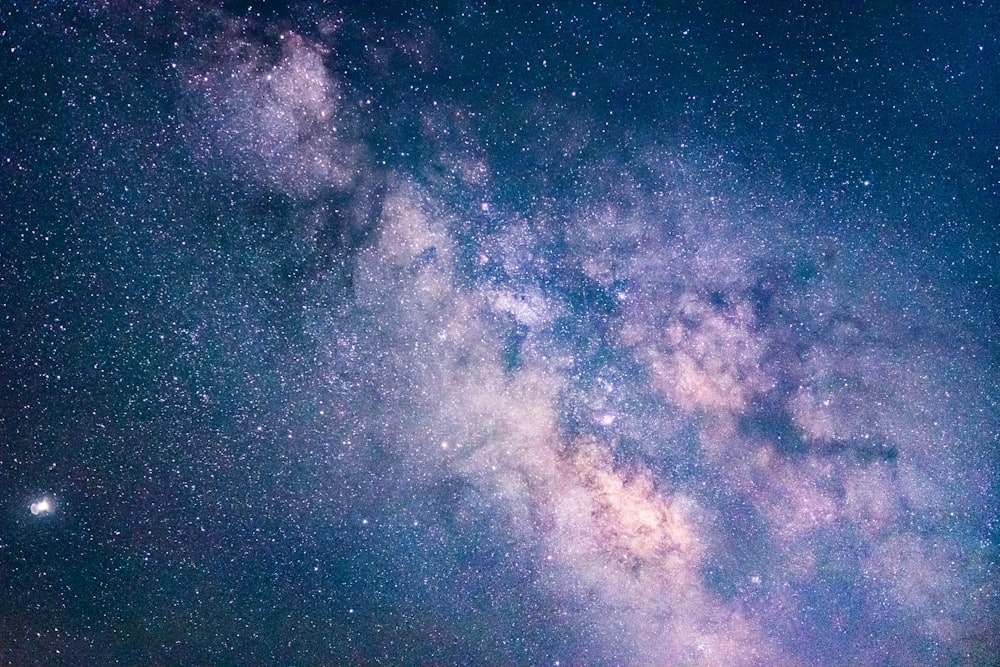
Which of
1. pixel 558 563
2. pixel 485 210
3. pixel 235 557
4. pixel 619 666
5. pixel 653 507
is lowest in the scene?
pixel 619 666

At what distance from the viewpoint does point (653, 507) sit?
526cm

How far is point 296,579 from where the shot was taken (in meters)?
5.31

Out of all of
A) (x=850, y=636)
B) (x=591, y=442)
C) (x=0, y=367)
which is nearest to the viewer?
(x=0, y=367)

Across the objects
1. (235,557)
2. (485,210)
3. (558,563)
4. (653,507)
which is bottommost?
(235,557)

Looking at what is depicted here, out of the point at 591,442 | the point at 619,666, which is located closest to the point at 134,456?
the point at 591,442

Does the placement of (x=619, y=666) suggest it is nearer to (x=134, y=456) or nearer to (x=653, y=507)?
(x=653, y=507)

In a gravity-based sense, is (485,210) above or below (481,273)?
above

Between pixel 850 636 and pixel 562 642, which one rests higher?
pixel 850 636

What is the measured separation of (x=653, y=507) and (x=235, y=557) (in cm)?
448

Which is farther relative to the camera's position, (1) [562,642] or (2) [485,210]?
(1) [562,642]

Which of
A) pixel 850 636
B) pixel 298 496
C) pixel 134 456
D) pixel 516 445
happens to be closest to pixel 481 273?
pixel 516 445

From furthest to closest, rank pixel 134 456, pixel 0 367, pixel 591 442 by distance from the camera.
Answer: pixel 591 442 < pixel 134 456 < pixel 0 367

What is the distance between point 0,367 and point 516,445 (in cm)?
480

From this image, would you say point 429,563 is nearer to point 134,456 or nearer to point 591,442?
point 591,442
